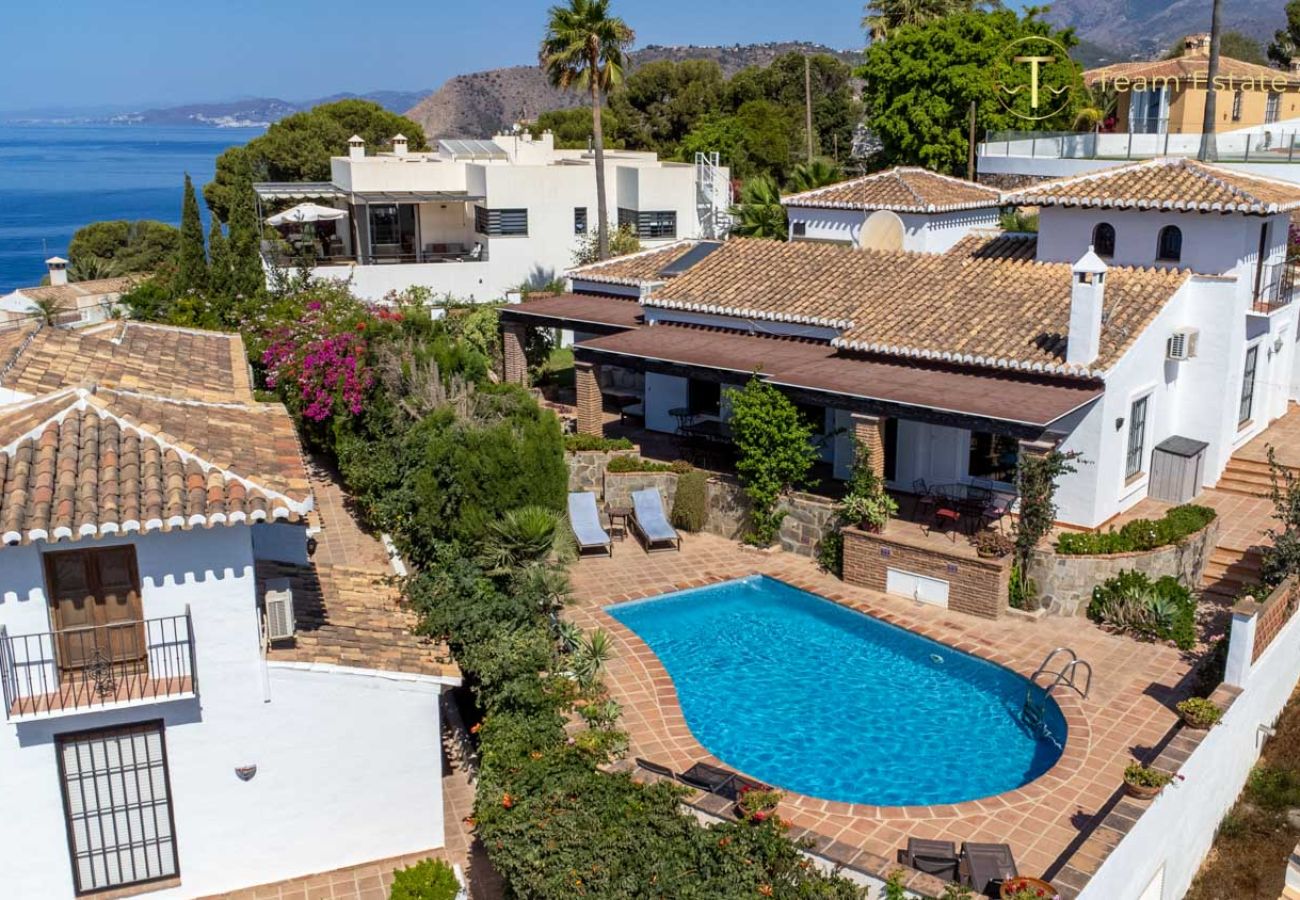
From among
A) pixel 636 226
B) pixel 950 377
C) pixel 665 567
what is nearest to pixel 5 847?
pixel 665 567

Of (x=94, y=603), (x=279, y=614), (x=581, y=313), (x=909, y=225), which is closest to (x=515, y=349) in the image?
(x=581, y=313)

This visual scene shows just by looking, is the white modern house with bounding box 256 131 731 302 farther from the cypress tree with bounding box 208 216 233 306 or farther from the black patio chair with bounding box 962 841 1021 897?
the black patio chair with bounding box 962 841 1021 897

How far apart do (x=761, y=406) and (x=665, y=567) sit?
13.6ft

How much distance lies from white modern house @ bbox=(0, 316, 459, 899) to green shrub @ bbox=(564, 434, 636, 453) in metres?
13.1

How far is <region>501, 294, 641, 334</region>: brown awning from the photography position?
33.3 metres

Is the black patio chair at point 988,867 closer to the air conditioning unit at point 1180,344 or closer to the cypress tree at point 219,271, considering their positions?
the air conditioning unit at point 1180,344

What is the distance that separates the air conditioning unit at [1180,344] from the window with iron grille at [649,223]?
33490 millimetres

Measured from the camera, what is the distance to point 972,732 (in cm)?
1869

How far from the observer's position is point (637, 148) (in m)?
97.3

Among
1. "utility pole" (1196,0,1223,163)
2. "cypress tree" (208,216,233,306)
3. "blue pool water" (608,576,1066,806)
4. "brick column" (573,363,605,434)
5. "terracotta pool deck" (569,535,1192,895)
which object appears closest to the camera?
"terracotta pool deck" (569,535,1192,895)

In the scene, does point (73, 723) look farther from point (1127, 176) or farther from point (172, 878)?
point (1127, 176)

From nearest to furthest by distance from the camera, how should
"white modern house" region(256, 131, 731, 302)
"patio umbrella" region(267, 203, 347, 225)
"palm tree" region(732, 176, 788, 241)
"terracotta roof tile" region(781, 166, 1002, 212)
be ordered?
"terracotta roof tile" region(781, 166, 1002, 212) < "palm tree" region(732, 176, 788, 241) < "patio umbrella" region(267, 203, 347, 225) < "white modern house" region(256, 131, 731, 302)

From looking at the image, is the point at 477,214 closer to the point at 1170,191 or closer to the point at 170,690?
the point at 1170,191

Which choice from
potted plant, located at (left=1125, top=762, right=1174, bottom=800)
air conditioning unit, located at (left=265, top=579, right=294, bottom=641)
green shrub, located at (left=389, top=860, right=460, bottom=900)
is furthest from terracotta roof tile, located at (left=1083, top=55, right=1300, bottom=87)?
green shrub, located at (left=389, top=860, right=460, bottom=900)
